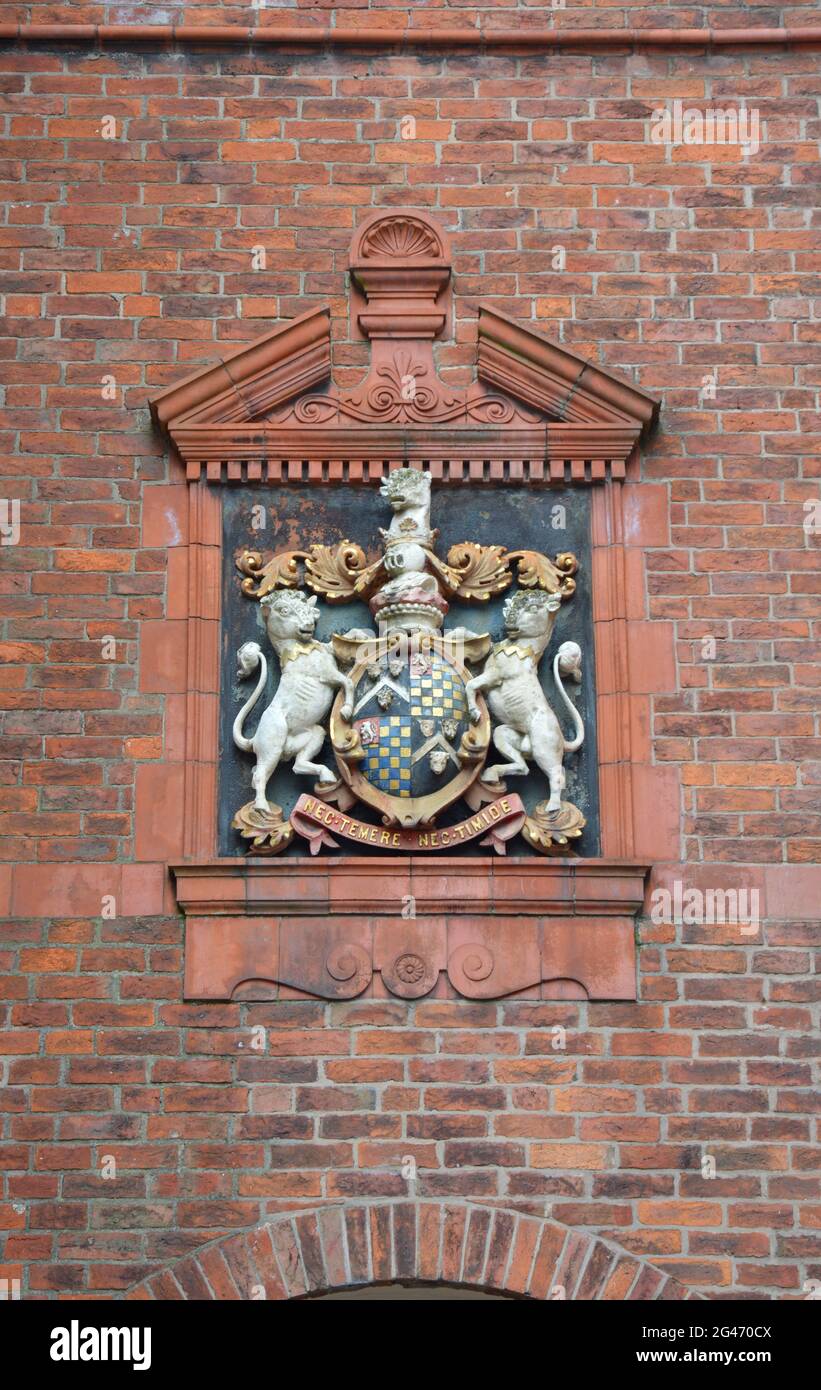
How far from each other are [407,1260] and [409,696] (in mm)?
2162

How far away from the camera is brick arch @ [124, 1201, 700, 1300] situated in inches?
380

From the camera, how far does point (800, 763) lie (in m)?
10.4

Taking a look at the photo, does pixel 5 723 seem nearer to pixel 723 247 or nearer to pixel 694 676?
pixel 694 676

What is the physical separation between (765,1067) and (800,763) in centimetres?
123

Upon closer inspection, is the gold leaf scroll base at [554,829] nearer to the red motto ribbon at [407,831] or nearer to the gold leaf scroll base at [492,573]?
the red motto ribbon at [407,831]

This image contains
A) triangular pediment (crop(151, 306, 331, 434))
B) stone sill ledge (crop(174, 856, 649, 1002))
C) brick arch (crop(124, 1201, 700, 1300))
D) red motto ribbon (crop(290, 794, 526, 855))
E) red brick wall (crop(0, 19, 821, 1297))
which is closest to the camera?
brick arch (crop(124, 1201, 700, 1300))

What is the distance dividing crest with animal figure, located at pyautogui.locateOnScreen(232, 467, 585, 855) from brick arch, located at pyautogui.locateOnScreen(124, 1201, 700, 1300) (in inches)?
57.2

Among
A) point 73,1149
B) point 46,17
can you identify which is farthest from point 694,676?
point 46,17

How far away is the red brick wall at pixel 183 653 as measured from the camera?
9.84m

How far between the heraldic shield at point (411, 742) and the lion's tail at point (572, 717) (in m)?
0.35

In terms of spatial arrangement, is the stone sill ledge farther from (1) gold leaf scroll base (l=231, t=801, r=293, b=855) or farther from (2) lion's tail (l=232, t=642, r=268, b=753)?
(2) lion's tail (l=232, t=642, r=268, b=753)

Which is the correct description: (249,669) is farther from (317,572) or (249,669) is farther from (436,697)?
(436,697)

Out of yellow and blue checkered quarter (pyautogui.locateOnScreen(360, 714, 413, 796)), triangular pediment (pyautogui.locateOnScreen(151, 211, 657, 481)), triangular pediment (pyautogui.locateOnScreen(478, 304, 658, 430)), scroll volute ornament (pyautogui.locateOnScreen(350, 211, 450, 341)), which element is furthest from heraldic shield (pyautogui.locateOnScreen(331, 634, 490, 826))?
scroll volute ornament (pyautogui.locateOnScreen(350, 211, 450, 341))

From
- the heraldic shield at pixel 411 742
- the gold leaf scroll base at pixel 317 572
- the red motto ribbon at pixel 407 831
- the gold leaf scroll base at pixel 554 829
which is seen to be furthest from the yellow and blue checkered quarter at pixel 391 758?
the gold leaf scroll base at pixel 317 572
